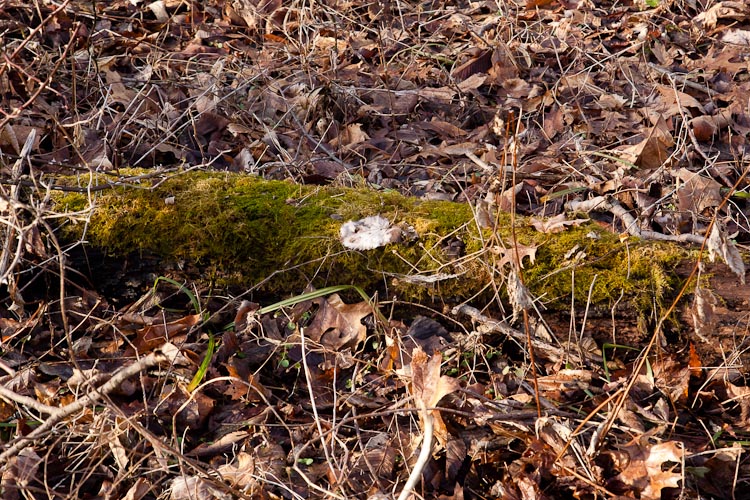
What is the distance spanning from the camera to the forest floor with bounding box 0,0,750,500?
2.23 m

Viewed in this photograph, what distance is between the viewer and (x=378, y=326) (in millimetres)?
2775

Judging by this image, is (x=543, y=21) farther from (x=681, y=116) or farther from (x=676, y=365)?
(x=676, y=365)

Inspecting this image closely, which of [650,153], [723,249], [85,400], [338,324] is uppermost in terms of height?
[723,249]

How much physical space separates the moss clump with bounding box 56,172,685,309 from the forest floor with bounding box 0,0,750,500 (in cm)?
5

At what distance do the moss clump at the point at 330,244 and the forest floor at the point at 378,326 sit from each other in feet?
0.15

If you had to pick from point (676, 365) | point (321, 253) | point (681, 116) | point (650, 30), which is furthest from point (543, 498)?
point (650, 30)

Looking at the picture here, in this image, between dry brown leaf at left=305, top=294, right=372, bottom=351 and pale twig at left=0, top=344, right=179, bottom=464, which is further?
dry brown leaf at left=305, top=294, right=372, bottom=351

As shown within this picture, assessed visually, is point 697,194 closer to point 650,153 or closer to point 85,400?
point 650,153

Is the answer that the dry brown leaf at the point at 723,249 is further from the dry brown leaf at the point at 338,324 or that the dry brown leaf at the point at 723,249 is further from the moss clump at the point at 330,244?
the dry brown leaf at the point at 338,324

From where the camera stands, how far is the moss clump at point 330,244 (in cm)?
265

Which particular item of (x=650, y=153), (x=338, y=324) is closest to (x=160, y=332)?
(x=338, y=324)

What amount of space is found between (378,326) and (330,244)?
388mm

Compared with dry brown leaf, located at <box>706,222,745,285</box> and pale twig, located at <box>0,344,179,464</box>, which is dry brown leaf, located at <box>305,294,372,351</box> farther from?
dry brown leaf, located at <box>706,222,745,285</box>

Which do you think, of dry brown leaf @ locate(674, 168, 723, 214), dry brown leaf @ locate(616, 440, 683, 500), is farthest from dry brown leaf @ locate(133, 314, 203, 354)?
dry brown leaf @ locate(674, 168, 723, 214)
